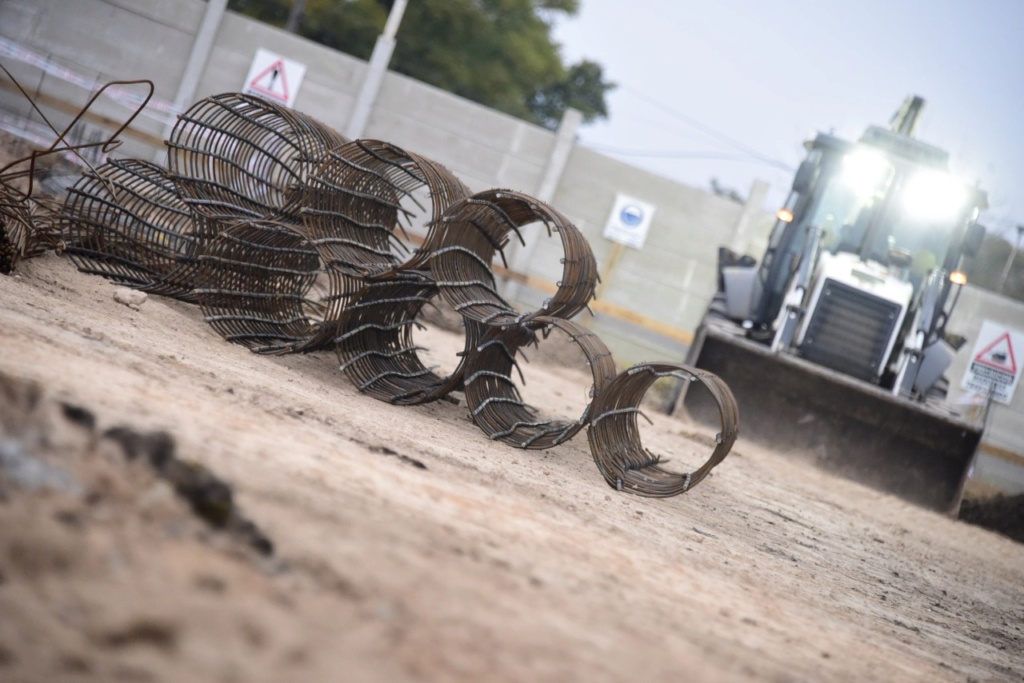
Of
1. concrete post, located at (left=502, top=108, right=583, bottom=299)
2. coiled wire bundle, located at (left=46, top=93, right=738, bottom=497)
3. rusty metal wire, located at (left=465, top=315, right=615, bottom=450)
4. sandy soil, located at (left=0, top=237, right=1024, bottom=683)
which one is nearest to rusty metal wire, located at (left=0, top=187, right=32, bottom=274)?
coiled wire bundle, located at (left=46, top=93, right=738, bottom=497)

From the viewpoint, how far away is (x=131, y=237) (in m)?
8.27

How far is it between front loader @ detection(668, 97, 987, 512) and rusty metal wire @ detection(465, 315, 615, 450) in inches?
164

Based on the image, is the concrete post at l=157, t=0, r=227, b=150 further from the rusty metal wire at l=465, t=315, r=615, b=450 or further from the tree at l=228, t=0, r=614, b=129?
the rusty metal wire at l=465, t=315, r=615, b=450

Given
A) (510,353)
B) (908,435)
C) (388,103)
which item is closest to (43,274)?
(510,353)

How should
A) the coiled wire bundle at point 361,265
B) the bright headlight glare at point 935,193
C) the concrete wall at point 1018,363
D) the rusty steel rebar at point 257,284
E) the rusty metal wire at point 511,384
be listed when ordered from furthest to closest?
the concrete wall at point 1018,363
the bright headlight glare at point 935,193
the rusty steel rebar at point 257,284
the coiled wire bundle at point 361,265
the rusty metal wire at point 511,384

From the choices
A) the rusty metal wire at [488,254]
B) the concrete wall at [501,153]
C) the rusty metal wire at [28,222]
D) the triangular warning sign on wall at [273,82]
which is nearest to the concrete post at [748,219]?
the concrete wall at [501,153]

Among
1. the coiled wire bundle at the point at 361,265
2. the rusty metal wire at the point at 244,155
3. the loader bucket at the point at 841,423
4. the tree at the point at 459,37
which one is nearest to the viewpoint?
the coiled wire bundle at the point at 361,265

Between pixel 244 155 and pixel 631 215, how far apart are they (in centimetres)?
1084

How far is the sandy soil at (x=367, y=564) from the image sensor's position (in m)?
2.22

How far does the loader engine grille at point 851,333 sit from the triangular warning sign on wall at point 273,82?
37.2ft

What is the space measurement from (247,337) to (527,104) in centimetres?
2948

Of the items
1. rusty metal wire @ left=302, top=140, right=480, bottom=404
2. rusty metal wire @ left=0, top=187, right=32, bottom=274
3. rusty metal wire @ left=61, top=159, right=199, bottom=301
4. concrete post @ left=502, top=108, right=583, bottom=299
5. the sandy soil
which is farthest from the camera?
concrete post @ left=502, top=108, right=583, bottom=299

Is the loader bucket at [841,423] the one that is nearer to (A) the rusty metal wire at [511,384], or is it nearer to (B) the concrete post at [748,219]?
(A) the rusty metal wire at [511,384]

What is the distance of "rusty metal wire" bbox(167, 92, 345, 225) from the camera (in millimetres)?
7824
